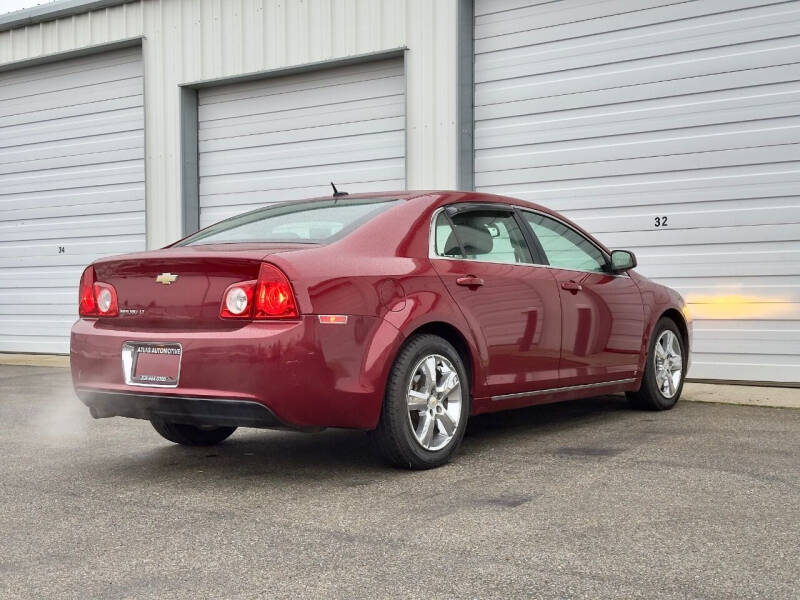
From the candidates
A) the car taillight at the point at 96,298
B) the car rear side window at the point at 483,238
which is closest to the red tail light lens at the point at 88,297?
the car taillight at the point at 96,298

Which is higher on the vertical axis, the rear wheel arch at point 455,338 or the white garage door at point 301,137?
the white garage door at point 301,137

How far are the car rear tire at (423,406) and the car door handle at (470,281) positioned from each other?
34 cm

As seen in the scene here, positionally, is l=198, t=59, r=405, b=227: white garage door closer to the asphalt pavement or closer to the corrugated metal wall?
the corrugated metal wall

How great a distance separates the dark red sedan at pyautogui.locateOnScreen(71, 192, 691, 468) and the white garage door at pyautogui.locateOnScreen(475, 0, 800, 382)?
3.63m

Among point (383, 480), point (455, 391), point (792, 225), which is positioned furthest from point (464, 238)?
point (792, 225)

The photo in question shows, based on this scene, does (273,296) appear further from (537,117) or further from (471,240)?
(537,117)

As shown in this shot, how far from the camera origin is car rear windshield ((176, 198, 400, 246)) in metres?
5.05

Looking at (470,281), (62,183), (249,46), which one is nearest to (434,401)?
(470,281)

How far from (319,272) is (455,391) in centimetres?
107

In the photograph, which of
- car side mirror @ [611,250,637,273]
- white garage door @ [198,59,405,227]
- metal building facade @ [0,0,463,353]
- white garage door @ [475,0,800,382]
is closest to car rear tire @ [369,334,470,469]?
car side mirror @ [611,250,637,273]

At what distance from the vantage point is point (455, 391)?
520cm

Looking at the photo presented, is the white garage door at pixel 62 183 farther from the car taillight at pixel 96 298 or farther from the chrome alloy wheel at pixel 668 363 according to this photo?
the car taillight at pixel 96 298

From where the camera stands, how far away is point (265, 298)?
4539 mm

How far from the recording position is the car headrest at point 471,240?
214 inches
